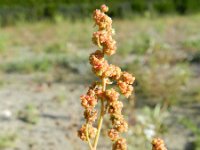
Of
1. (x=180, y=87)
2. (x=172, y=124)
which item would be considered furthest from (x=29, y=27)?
(x=172, y=124)

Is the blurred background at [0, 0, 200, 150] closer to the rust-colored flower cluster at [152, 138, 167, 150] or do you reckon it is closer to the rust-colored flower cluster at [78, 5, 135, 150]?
the rust-colored flower cluster at [78, 5, 135, 150]

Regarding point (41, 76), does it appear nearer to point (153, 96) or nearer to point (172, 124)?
point (153, 96)

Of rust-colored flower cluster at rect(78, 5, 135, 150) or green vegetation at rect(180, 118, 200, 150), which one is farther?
green vegetation at rect(180, 118, 200, 150)

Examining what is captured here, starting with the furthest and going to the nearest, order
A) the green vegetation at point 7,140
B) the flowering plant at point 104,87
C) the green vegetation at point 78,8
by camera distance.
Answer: the green vegetation at point 78,8 → the green vegetation at point 7,140 → the flowering plant at point 104,87

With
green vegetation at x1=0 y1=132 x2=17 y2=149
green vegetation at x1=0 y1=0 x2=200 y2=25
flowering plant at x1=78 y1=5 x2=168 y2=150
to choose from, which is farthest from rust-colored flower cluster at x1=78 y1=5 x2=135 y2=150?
green vegetation at x1=0 y1=0 x2=200 y2=25

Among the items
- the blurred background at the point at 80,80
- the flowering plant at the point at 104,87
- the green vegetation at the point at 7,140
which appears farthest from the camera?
the blurred background at the point at 80,80

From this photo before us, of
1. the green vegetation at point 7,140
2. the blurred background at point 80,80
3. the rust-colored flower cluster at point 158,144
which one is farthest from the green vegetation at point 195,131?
the rust-colored flower cluster at point 158,144

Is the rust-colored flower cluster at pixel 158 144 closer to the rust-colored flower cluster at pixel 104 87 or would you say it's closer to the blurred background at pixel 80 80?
the rust-colored flower cluster at pixel 104 87

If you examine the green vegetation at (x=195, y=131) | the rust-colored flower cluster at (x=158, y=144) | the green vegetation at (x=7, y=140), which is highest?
the rust-colored flower cluster at (x=158, y=144)
